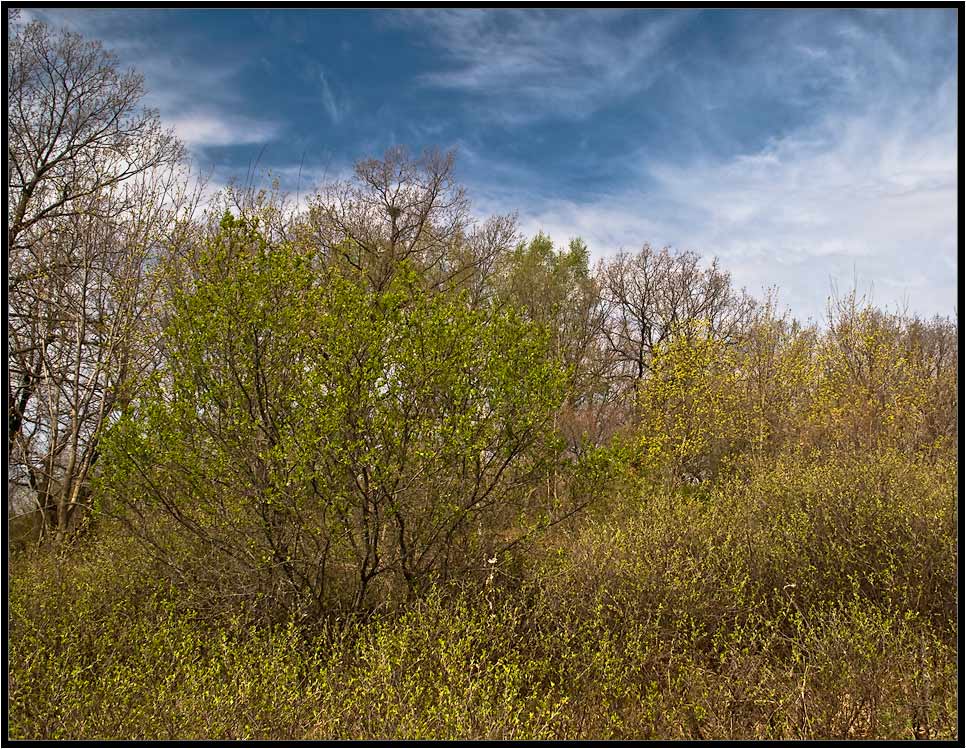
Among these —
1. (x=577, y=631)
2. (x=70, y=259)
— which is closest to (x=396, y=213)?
(x=70, y=259)

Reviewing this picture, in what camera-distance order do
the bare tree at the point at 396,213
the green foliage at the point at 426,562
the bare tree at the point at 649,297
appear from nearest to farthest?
the green foliage at the point at 426,562, the bare tree at the point at 396,213, the bare tree at the point at 649,297

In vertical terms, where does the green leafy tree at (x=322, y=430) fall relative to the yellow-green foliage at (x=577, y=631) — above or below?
Answer: above

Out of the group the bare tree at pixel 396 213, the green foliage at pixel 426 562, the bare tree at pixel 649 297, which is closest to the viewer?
the green foliage at pixel 426 562

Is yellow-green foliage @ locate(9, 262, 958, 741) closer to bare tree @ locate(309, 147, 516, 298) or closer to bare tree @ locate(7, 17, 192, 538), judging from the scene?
bare tree @ locate(7, 17, 192, 538)

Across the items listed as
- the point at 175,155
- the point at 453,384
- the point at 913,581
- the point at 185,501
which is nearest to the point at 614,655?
the point at 453,384

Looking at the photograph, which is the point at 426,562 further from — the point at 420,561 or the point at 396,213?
the point at 396,213

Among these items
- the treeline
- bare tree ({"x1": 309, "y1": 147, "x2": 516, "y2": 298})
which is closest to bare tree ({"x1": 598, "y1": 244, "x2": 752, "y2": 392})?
bare tree ({"x1": 309, "y1": 147, "x2": 516, "y2": 298})

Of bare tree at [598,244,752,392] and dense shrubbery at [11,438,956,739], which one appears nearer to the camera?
dense shrubbery at [11,438,956,739]

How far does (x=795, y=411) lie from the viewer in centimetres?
1326

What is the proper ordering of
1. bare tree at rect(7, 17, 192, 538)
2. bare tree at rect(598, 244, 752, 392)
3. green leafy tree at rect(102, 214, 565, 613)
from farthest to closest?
bare tree at rect(598, 244, 752, 392) < bare tree at rect(7, 17, 192, 538) < green leafy tree at rect(102, 214, 565, 613)

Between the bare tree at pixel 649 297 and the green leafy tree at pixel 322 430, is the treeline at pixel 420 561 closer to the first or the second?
the green leafy tree at pixel 322 430

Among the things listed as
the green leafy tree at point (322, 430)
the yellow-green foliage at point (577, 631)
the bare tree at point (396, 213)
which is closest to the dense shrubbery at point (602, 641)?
the yellow-green foliage at point (577, 631)

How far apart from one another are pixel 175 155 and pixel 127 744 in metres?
8.96

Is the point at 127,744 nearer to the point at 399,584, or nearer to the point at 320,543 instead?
the point at 320,543
